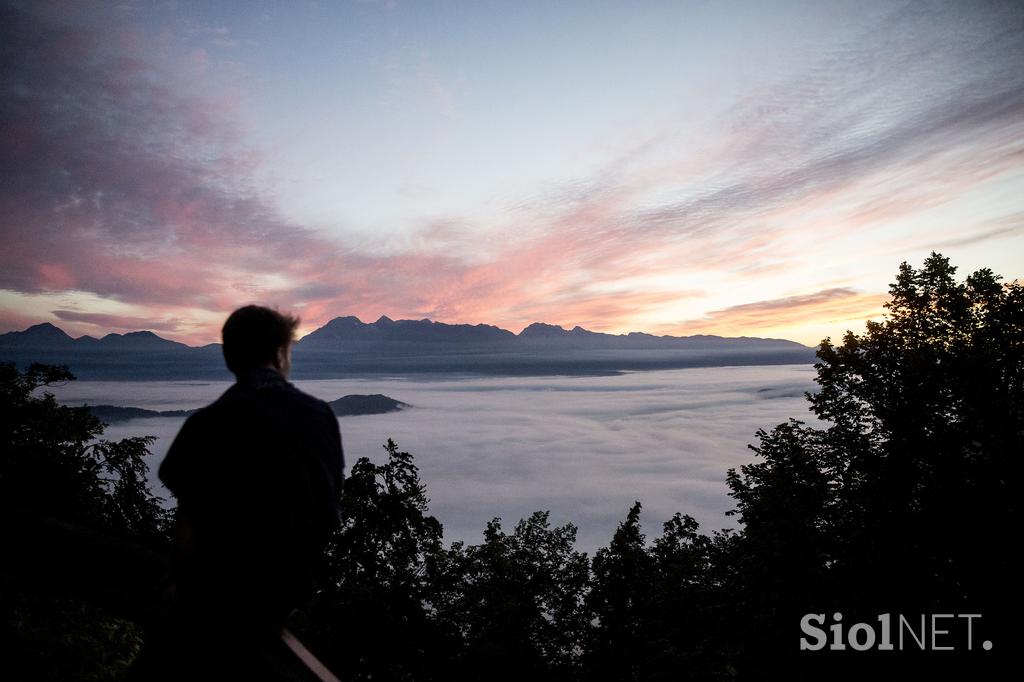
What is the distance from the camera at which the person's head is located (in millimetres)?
2016

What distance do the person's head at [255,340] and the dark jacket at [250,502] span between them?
0.90ft

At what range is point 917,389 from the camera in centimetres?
1215

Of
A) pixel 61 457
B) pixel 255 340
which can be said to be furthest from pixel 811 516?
pixel 61 457

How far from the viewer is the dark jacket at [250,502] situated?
160cm

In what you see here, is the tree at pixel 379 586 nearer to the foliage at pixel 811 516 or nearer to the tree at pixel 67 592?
the foliage at pixel 811 516

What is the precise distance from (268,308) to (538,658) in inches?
1125

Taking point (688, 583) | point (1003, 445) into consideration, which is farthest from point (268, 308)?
point (688, 583)

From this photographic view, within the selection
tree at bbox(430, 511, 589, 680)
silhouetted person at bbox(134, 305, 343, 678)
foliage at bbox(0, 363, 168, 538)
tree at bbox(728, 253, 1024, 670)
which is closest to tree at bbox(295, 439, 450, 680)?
tree at bbox(430, 511, 589, 680)

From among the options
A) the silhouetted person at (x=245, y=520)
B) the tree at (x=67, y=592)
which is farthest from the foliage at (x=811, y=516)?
the silhouetted person at (x=245, y=520)

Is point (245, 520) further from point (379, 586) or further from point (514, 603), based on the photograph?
point (514, 603)

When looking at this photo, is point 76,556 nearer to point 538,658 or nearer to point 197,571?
point 197,571

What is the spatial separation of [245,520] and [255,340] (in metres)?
0.78

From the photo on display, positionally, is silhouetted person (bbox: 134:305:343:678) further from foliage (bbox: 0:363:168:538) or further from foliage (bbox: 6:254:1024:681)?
foliage (bbox: 0:363:168:538)

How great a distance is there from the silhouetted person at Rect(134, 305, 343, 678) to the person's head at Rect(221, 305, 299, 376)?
231 mm
